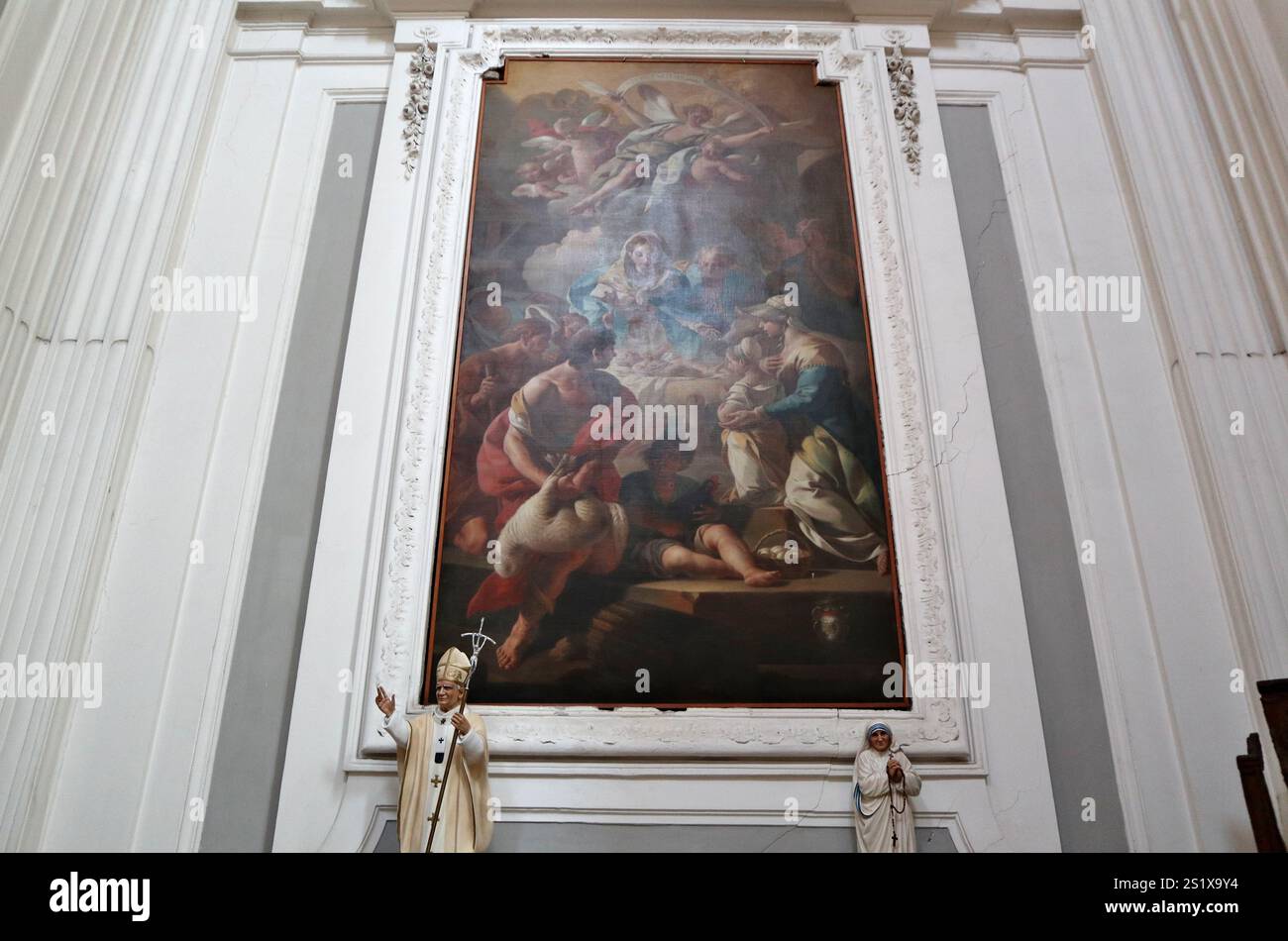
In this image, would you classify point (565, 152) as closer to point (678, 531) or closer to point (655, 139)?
point (655, 139)

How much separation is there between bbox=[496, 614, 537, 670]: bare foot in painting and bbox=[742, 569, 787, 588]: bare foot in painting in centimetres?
109

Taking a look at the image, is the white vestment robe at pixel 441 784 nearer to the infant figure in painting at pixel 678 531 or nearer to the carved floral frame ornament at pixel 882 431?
the carved floral frame ornament at pixel 882 431

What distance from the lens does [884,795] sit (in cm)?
455

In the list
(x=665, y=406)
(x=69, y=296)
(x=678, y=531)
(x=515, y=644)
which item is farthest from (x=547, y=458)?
(x=69, y=296)

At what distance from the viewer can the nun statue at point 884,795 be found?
176 inches

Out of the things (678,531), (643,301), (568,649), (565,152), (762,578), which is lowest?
(568,649)

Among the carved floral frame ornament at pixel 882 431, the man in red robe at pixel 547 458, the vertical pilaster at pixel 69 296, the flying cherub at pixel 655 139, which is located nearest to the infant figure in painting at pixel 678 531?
the man in red robe at pixel 547 458

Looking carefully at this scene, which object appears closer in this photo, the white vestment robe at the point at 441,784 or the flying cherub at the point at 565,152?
the white vestment robe at the point at 441,784

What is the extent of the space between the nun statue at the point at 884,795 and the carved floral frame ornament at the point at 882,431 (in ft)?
0.63

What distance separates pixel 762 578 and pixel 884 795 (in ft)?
3.92

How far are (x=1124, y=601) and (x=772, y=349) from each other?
222 cm

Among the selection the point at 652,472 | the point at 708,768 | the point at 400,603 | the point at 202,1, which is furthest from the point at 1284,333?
the point at 202,1

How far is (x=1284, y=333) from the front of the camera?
17.7 feet
